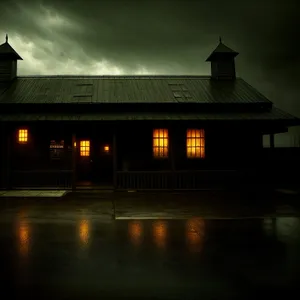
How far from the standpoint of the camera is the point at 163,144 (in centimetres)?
1739

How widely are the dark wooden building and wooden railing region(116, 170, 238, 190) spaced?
55mm

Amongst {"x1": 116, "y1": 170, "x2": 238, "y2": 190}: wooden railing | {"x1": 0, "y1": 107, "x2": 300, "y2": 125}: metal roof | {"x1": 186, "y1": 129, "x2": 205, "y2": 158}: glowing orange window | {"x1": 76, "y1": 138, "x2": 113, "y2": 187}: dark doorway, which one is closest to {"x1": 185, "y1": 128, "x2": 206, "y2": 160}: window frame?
{"x1": 186, "y1": 129, "x2": 205, "y2": 158}: glowing orange window

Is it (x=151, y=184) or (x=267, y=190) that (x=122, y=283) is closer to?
(x=151, y=184)

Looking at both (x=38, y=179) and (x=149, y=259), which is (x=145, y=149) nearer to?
(x=38, y=179)

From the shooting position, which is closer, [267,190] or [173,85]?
[267,190]

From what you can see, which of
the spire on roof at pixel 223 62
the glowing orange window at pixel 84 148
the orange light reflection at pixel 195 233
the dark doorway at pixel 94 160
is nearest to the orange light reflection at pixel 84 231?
the orange light reflection at pixel 195 233

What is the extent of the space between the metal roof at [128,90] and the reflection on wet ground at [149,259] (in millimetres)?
10496

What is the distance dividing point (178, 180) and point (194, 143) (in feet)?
9.07

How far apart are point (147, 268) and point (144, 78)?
1728cm

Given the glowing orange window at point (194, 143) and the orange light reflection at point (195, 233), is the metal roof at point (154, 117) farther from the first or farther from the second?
the orange light reflection at point (195, 233)

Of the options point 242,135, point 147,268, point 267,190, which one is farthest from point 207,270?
point 242,135

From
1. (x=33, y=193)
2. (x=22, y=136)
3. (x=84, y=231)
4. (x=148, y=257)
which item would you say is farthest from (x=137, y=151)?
(x=148, y=257)

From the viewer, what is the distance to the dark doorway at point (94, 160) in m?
18.9

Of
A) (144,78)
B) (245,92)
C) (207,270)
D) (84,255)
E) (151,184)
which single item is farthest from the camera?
(144,78)
